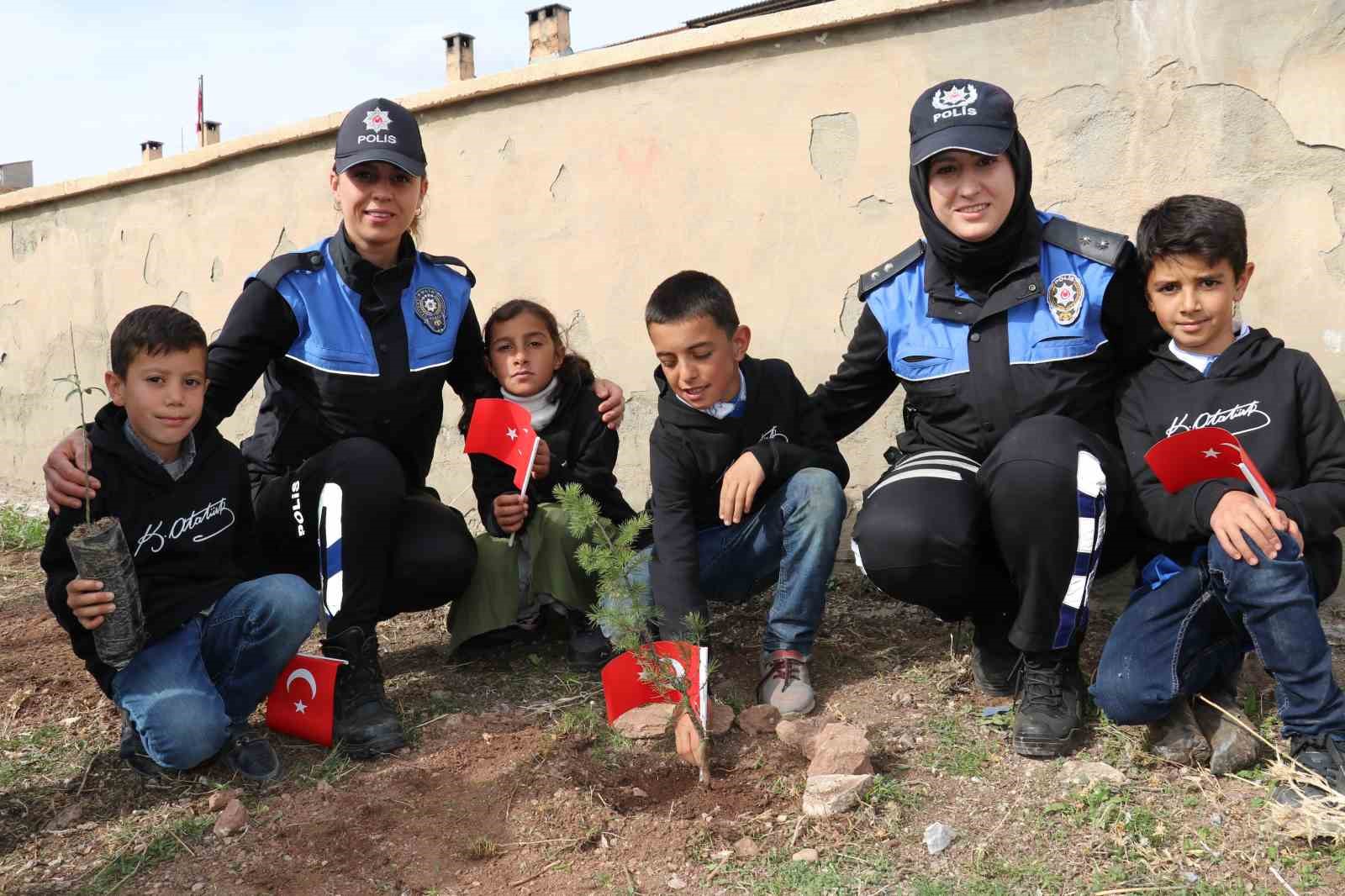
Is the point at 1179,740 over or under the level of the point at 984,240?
under

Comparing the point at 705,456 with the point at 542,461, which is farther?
the point at 542,461

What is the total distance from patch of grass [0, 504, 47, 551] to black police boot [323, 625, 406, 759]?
9.94 feet

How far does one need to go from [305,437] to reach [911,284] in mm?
1699

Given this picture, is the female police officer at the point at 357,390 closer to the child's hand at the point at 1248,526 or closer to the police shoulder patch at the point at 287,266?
the police shoulder patch at the point at 287,266

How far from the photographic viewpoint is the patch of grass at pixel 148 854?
2.27 meters

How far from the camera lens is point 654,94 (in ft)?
13.5

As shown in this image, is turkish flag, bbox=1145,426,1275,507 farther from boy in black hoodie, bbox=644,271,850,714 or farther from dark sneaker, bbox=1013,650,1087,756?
boy in black hoodie, bbox=644,271,850,714

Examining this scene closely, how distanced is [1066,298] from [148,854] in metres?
2.39

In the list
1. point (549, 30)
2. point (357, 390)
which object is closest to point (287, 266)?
point (357, 390)

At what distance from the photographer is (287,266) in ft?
10.4

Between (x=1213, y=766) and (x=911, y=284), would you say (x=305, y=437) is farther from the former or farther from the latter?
(x=1213, y=766)

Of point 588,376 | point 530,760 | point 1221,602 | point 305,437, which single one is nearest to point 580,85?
point 588,376

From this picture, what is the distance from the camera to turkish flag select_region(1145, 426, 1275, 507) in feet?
7.84

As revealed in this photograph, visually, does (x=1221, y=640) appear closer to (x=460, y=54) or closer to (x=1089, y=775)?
(x=1089, y=775)
